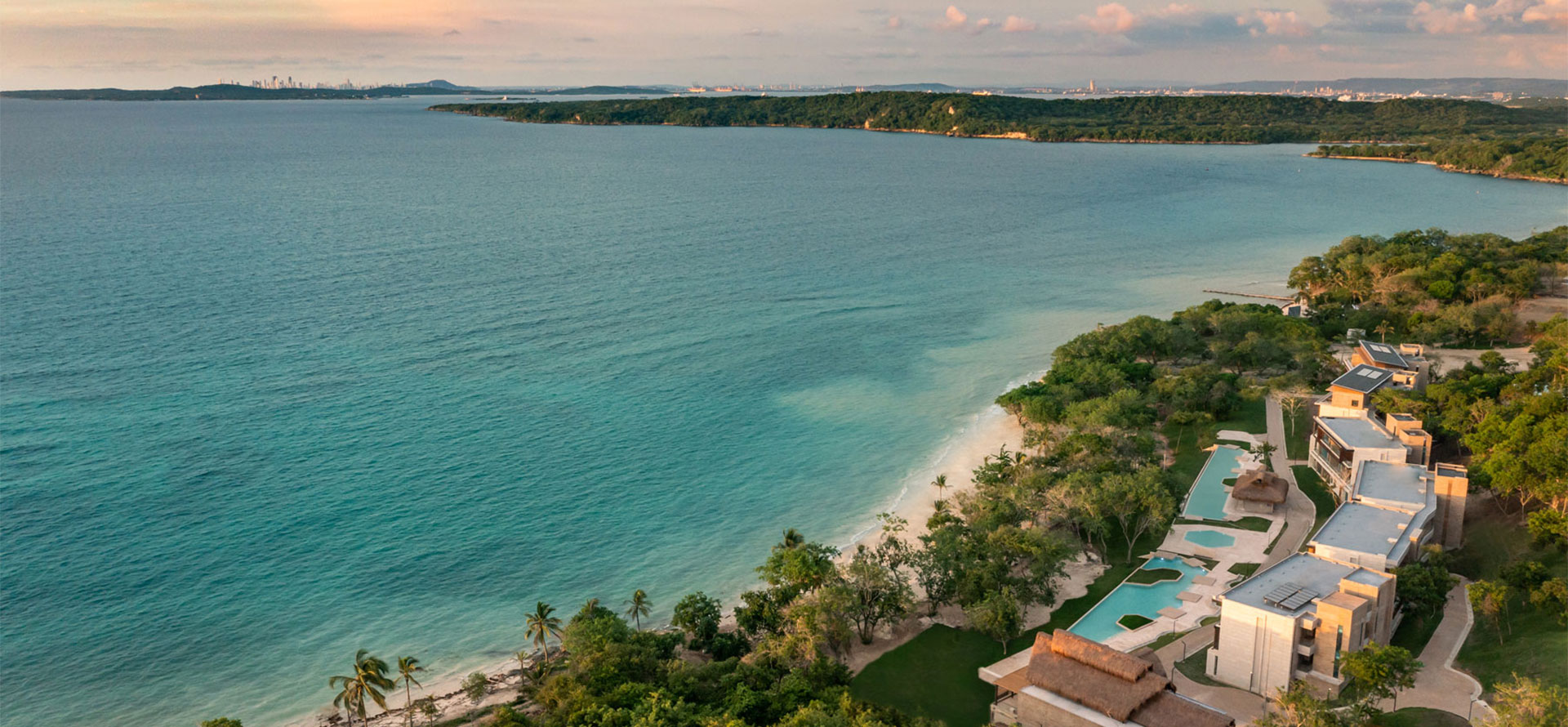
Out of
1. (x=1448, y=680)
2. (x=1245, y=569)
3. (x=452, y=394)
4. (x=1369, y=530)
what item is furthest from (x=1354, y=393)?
(x=452, y=394)

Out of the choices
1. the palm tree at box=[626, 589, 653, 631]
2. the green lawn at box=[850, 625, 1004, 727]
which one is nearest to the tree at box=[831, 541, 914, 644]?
the green lawn at box=[850, 625, 1004, 727]

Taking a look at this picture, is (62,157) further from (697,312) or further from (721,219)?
(697,312)

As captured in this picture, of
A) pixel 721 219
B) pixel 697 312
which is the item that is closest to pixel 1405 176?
pixel 721 219

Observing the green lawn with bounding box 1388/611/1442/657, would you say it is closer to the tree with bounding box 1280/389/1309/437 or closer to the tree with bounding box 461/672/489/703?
the tree with bounding box 1280/389/1309/437

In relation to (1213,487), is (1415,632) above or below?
below

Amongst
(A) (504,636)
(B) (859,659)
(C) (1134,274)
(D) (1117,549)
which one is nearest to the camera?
A: (B) (859,659)

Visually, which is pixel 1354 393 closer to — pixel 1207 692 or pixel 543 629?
pixel 1207 692

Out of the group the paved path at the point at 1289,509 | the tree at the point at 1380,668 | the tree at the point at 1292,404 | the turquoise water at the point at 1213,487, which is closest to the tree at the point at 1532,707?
the tree at the point at 1380,668

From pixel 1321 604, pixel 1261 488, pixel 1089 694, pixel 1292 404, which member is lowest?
pixel 1261 488
